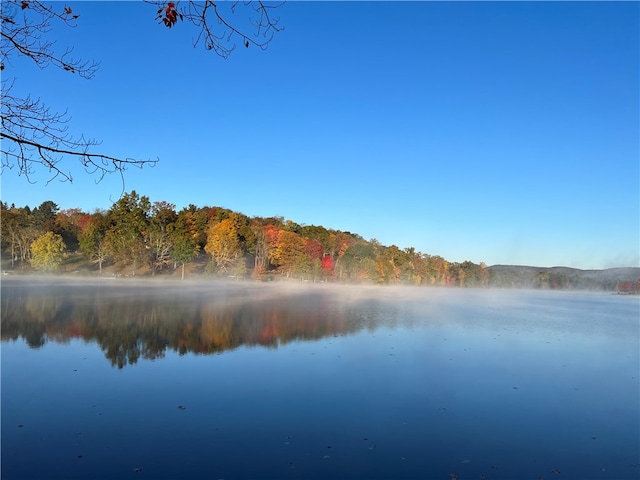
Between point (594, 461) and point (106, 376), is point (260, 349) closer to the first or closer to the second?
point (106, 376)

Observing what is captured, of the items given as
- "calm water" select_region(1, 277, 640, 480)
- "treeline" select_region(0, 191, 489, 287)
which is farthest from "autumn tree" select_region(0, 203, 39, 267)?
"calm water" select_region(1, 277, 640, 480)

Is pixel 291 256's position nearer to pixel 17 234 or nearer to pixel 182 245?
pixel 182 245

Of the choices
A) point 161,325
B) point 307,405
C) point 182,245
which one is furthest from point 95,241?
point 307,405

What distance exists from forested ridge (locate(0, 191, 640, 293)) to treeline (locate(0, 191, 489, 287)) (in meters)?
0.15

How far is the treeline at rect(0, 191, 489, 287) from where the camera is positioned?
62.5 metres

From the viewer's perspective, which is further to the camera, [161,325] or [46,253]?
[46,253]

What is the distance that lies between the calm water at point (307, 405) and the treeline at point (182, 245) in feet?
151

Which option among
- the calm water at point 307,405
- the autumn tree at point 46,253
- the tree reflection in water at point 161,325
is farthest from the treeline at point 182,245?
the calm water at point 307,405

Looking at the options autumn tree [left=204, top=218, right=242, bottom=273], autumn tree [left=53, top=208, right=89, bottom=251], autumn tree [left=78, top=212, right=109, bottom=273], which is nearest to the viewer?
autumn tree [left=78, top=212, right=109, bottom=273]

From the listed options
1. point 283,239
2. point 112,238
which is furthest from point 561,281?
point 112,238

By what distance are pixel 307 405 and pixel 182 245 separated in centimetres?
5790

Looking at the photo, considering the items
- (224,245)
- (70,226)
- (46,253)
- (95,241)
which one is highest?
(70,226)

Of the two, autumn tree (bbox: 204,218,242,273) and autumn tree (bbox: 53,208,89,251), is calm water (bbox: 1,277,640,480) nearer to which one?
autumn tree (bbox: 204,218,242,273)

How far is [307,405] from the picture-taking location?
8414 mm
